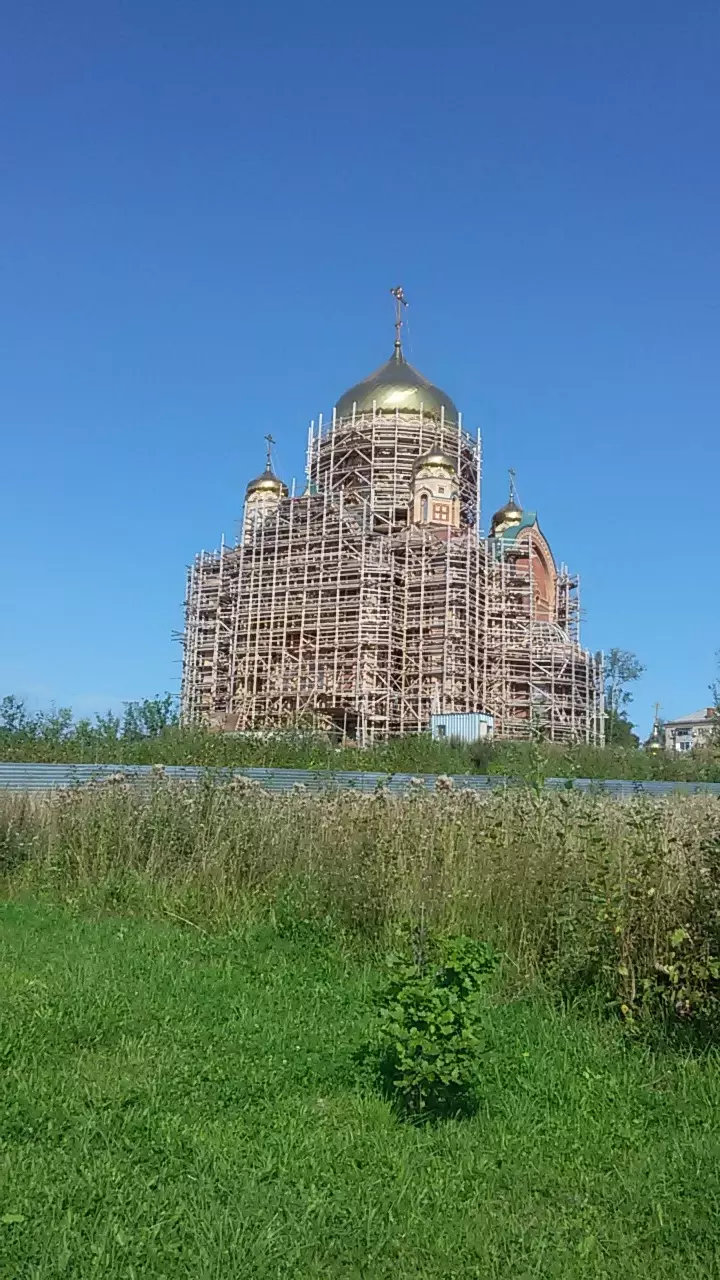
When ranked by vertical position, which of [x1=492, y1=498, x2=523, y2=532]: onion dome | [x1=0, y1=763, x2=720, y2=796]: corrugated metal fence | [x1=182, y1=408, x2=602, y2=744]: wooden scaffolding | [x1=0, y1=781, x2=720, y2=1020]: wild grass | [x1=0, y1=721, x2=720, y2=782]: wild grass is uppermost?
[x1=492, y1=498, x2=523, y2=532]: onion dome

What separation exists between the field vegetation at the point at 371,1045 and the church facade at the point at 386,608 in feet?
102

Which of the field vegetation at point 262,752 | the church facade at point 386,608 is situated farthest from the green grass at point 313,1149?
the church facade at point 386,608

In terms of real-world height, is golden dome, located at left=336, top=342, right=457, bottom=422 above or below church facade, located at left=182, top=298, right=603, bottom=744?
above

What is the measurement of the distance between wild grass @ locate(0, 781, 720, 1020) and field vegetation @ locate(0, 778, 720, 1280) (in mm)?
23

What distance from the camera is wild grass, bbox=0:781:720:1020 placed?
5207 millimetres

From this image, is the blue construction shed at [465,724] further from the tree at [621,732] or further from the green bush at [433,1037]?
the green bush at [433,1037]

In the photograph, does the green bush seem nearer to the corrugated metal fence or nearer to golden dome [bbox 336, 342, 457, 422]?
the corrugated metal fence

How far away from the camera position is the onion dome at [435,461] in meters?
46.8

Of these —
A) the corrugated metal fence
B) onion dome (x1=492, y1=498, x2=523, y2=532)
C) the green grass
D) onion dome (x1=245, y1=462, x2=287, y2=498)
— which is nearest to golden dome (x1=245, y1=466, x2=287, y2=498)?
onion dome (x1=245, y1=462, x2=287, y2=498)

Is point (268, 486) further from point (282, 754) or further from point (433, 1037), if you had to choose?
point (433, 1037)

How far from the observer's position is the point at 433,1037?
4082 mm

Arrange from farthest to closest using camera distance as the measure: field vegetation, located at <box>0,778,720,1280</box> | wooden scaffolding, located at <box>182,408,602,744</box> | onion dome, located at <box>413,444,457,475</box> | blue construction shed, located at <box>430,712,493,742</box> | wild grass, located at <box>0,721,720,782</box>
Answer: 1. onion dome, located at <box>413,444,457,475</box>
2. wooden scaffolding, located at <box>182,408,602,744</box>
3. blue construction shed, located at <box>430,712,493,742</box>
4. wild grass, located at <box>0,721,720,782</box>
5. field vegetation, located at <box>0,778,720,1280</box>

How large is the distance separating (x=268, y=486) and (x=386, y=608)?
41.2ft

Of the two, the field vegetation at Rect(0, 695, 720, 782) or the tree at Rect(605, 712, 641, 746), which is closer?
the field vegetation at Rect(0, 695, 720, 782)
